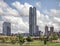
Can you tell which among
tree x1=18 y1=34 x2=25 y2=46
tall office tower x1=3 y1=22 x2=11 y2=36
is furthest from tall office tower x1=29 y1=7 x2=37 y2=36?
tree x1=18 y1=34 x2=25 y2=46

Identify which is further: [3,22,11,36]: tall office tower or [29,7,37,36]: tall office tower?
[29,7,37,36]: tall office tower

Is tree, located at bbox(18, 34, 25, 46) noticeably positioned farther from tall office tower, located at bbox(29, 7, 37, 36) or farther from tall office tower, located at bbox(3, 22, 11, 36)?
tall office tower, located at bbox(29, 7, 37, 36)

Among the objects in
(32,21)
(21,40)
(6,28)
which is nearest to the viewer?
(21,40)

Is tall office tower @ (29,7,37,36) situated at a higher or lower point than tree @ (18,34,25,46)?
higher

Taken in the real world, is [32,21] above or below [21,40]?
above

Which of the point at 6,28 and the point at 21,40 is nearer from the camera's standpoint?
the point at 21,40

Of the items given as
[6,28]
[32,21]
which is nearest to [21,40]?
[6,28]

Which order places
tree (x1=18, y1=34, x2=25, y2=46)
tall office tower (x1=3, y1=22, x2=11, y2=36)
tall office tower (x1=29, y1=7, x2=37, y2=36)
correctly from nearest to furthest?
tree (x1=18, y1=34, x2=25, y2=46)
tall office tower (x1=3, y1=22, x2=11, y2=36)
tall office tower (x1=29, y1=7, x2=37, y2=36)

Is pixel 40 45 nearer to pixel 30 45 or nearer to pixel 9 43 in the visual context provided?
pixel 30 45

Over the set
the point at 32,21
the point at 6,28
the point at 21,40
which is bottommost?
the point at 21,40

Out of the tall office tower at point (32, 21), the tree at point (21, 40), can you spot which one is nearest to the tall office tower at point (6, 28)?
the tall office tower at point (32, 21)

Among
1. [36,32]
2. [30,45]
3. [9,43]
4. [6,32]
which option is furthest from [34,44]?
[6,32]

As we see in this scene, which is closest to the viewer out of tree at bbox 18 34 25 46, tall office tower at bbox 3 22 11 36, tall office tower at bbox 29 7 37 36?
tree at bbox 18 34 25 46

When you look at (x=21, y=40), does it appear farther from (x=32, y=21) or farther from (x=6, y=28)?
(x=32, y=21)
